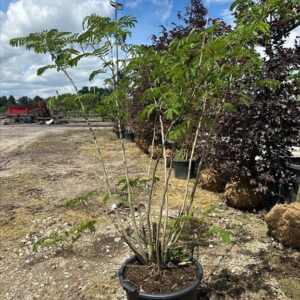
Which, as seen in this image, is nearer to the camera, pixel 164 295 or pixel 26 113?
pixel 164 295

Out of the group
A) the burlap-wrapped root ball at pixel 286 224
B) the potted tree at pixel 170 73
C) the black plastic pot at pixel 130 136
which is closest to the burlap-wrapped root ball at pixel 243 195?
the burlap-wrapped root ball at pixel 286 224

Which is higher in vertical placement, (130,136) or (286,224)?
(286,224)

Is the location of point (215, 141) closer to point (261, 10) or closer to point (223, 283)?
point (223, 283)

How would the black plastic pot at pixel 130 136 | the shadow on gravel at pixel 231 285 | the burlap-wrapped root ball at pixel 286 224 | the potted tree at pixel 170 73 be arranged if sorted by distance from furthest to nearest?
the black plastic pot at pixel 130 136
the burlap-wrapped root ball at pixel 286 224
the shadow on gravel at pixel 231 285
the potted tree at pixel 170 73

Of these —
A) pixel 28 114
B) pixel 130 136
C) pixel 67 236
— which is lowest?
pixel 28 114

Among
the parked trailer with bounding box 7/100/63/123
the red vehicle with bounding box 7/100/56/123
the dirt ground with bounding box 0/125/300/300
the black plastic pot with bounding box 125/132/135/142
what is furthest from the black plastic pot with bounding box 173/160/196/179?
the red vehicle with bounding box 7/100/56/123

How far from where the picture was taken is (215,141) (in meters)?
5.06

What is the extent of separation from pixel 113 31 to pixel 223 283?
220 centimetres

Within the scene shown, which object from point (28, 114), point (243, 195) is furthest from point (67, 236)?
point (28, 114)

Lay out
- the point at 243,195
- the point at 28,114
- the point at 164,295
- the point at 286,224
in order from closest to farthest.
Answer: the point at 164,295 < the point at 286,224 < the point at 243,195 < the point at 28,114

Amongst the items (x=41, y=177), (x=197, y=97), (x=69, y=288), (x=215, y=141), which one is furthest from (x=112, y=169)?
(x=197, y=97)

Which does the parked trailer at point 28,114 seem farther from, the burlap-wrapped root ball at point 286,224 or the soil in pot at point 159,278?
the soil in pot at point 159,278

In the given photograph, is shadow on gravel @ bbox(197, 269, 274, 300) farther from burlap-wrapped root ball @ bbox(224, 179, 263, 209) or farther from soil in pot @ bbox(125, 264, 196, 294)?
burlap-wrapped root ball @ bbox(224, 179, 263, 209)

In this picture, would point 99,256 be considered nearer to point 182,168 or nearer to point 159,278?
point 159,278
